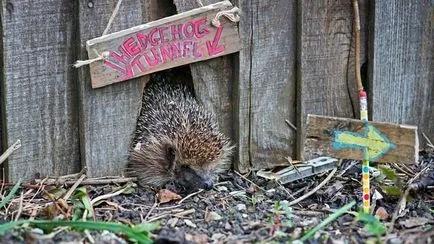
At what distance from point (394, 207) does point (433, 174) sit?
0.39 metres

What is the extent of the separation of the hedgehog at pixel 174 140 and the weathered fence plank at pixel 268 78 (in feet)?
0.74

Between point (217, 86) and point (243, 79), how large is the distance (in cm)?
17

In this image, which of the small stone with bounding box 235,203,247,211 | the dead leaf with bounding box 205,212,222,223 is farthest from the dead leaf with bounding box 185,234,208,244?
the small stone with bounding box 235,203,247,211

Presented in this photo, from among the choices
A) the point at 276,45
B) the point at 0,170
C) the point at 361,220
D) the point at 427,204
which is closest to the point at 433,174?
the point at 427,204

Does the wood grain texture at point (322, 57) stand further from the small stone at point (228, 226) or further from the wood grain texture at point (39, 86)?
the wood grain texture at point (39, 86)

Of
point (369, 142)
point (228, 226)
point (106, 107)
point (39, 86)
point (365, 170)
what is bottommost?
point (228, 226)

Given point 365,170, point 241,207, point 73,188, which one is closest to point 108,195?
point 73,188

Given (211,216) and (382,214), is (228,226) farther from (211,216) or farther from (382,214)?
(382,214)

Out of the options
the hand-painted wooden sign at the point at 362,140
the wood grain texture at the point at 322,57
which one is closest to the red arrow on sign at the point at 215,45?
the wood grain texture at the point at 322,57

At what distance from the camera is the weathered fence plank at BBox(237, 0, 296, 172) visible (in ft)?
17.5

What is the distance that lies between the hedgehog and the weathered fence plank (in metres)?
0.22

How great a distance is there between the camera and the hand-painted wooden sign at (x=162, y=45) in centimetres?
503

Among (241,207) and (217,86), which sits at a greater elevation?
(217,86)

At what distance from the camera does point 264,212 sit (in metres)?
4.83
